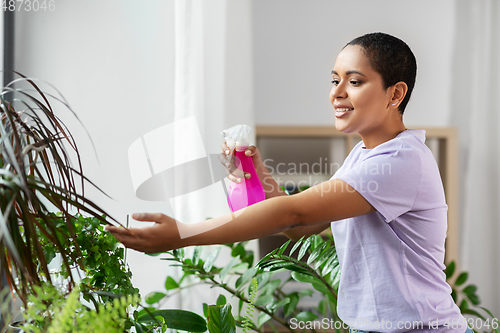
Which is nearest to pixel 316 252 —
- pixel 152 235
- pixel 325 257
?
pixel 325 257

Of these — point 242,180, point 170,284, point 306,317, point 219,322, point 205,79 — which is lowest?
point 306,317

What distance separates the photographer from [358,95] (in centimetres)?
70

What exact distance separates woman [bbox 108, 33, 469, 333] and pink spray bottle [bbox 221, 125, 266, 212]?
15cm

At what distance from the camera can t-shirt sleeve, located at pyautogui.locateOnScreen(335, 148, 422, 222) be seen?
1.99ft

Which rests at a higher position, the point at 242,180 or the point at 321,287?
the point at 242,180

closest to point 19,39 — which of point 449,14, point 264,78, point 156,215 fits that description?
point 264,78

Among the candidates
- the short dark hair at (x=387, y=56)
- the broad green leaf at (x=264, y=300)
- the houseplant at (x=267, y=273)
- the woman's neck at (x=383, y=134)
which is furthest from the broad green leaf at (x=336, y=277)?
the short dark hair at (x=387, y=56)

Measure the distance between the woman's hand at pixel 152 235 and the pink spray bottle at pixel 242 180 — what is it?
0.93ft

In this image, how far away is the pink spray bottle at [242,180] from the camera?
0.80m

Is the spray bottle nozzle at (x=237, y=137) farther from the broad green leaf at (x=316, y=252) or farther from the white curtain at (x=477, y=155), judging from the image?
the white curtain at (x=477, y=155)

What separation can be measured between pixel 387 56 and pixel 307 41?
148 centimetres

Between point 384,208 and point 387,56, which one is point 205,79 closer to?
point 387,56

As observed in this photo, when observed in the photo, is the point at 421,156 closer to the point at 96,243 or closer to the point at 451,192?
the point at 96,243

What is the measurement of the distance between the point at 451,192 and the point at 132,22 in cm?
160
